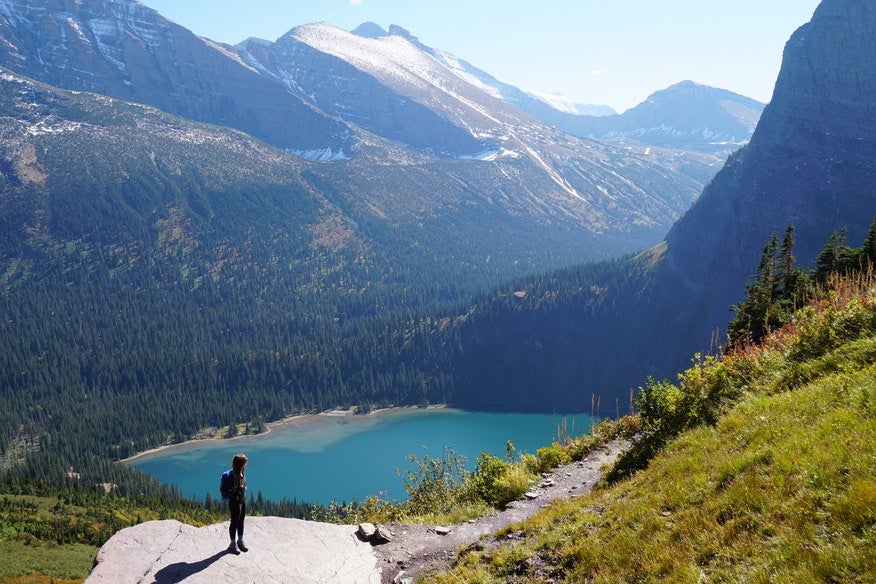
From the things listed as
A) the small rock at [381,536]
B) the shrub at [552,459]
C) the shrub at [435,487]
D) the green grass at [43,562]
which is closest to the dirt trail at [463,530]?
the small rock at [381,536]

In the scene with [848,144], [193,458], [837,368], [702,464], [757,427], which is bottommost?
[193,458]

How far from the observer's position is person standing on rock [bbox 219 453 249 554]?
18000mm

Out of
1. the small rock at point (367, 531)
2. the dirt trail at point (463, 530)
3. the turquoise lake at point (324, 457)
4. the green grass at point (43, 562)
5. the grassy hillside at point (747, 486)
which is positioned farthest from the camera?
the turquoise lake at point (324, 457)

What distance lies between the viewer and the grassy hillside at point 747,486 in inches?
380

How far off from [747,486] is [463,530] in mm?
10776

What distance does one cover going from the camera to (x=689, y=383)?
19.3 metres

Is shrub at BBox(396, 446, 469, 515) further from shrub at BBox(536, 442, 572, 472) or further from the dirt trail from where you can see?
shrub at BBox(536, 442, 572, 472)

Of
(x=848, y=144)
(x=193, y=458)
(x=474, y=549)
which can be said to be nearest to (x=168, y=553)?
(x=474, y=549)

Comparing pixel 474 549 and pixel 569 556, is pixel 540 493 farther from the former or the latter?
pixel 569 556

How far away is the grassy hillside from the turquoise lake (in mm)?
132690

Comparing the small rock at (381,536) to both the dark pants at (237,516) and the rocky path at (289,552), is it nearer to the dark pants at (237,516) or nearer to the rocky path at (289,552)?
the rocky path at (289,552)

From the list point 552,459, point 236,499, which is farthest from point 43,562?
point 552,459

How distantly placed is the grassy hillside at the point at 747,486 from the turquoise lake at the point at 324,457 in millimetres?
132690

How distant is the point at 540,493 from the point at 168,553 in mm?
13016
